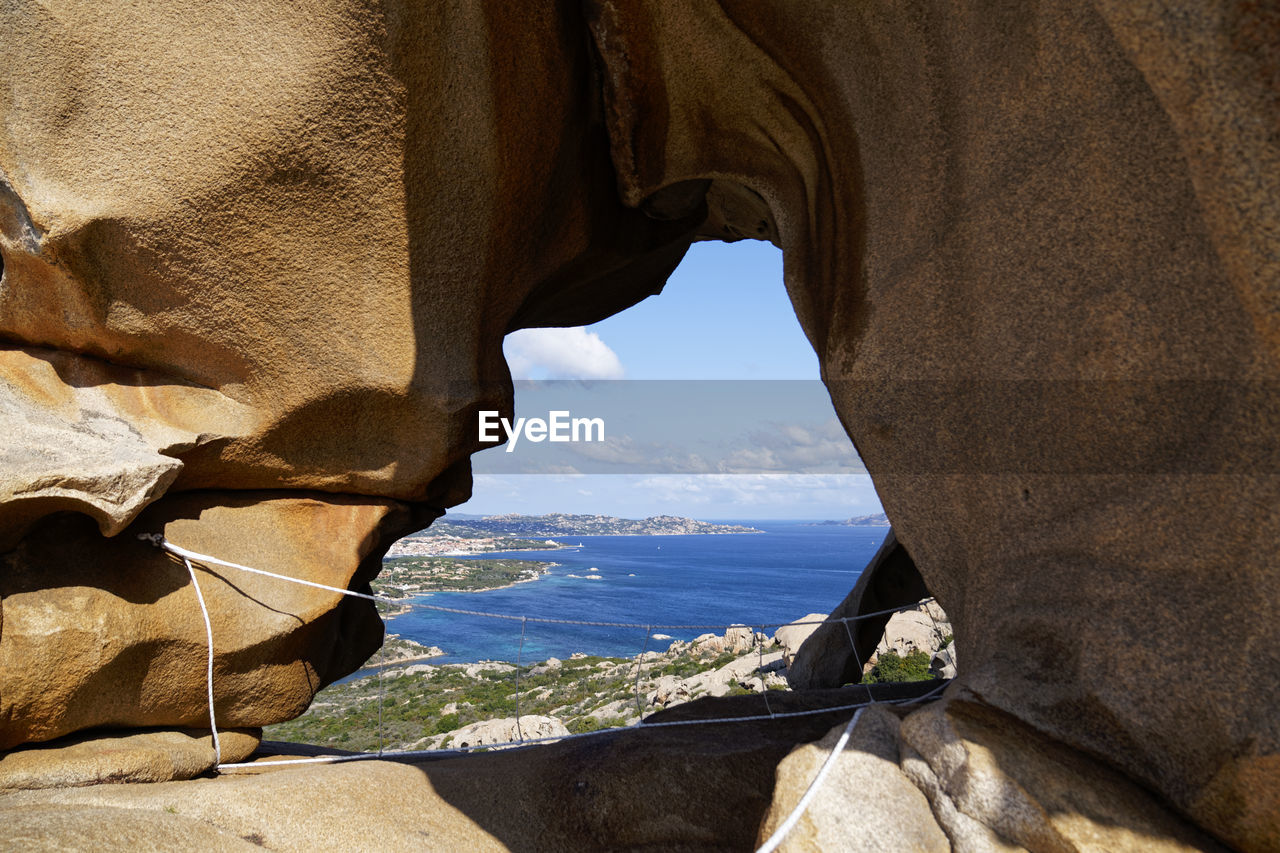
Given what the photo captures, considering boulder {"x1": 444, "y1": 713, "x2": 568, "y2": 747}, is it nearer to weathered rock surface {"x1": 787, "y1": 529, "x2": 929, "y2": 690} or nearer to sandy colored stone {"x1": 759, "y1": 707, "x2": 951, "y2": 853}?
weathered rock surface {"x1": 787, "y1": 529, "x2": 929, "y2": 690}

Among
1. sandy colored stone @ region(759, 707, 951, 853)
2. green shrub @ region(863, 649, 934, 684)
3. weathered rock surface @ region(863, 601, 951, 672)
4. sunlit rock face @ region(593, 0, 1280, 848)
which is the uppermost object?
sunlit rock face @ region(593, 0, 1280, 848)

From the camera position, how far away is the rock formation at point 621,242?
9.30ft

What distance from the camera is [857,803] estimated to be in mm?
3047

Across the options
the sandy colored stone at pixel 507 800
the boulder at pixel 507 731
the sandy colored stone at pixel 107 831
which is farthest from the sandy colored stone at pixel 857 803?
the boulder at pixel 507 731

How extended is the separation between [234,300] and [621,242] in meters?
3.61

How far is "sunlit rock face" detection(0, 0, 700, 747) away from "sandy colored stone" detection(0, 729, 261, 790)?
0.13 metres

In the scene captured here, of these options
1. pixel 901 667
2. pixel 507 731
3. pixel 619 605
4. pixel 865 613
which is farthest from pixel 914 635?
pixel 619 605

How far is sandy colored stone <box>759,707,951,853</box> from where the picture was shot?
2893 millimetres

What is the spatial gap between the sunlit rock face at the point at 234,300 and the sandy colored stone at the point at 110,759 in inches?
5.2

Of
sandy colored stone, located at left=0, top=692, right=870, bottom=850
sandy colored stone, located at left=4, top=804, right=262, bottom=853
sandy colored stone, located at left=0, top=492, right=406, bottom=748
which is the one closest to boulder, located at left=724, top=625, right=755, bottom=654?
sandy colored stone, located at left=0, top=492, right=406, bottom=748

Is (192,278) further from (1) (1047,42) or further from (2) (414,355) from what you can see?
(1) (1047,42)

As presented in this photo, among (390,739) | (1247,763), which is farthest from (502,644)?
(1247,763)

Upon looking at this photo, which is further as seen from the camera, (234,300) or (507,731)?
(507,731)

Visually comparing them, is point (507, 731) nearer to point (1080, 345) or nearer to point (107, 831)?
point (107, 831)
